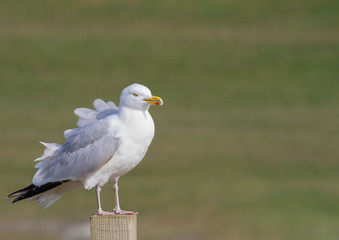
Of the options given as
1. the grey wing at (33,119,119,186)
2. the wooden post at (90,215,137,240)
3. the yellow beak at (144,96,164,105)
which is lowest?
the wooden post at (90,215,137,240)

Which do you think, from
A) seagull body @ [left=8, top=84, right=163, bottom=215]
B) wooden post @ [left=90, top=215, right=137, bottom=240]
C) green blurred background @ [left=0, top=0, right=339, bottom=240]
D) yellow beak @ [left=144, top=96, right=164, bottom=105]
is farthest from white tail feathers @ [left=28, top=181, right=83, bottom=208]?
green blurred background @ [left=0, top=0, right=339, bottom=240]

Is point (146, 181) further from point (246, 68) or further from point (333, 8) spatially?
point (333, 8)

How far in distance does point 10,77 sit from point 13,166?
7872 millimetres

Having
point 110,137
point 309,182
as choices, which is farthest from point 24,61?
point 110,137

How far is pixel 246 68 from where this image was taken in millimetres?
25781

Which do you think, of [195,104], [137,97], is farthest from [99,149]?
[195,104]

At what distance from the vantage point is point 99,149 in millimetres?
5469

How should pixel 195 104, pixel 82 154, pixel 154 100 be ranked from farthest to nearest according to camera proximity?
pixel 195 104, pixel 82 154, pixel 154 100

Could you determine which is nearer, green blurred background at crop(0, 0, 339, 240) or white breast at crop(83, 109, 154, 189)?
white breast at crop(83, 109, 154, 189)

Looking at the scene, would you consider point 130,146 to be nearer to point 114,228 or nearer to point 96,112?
point 96,112

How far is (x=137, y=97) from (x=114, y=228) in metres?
1.00

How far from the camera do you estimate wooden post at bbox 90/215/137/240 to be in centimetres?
458

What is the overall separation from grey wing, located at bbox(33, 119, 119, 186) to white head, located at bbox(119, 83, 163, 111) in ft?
0.86

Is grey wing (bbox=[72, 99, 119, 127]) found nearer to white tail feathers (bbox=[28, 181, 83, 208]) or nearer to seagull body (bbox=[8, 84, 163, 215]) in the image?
seagull body (bbox=[8, 84, 163, 215])
